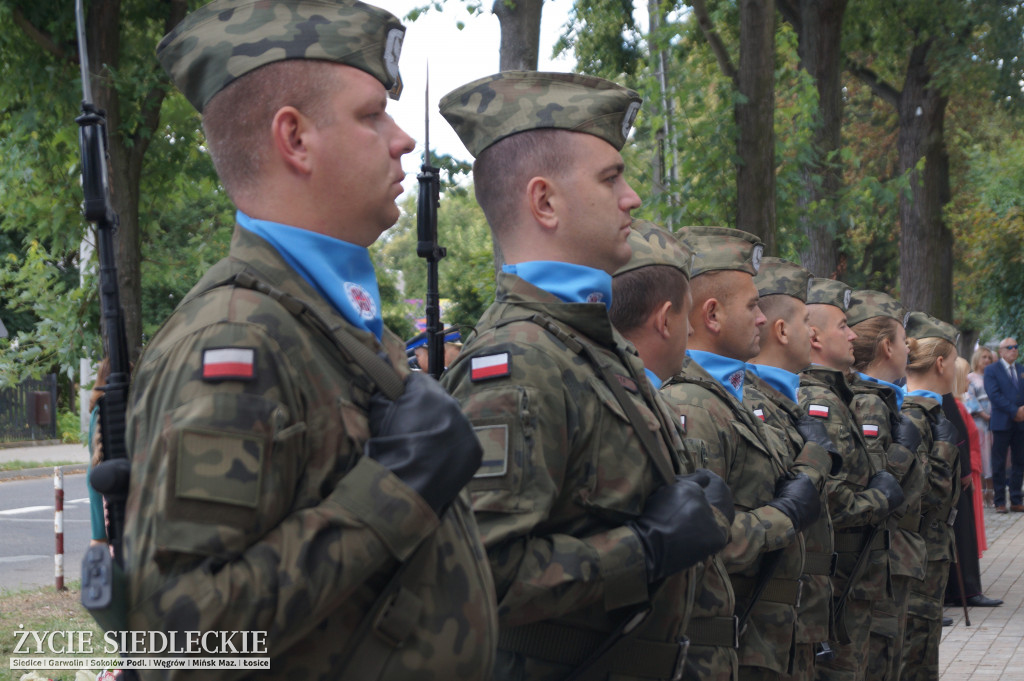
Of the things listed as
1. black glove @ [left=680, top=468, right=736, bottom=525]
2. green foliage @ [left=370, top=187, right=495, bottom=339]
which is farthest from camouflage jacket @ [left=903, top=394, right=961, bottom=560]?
black glove @ [left=680, top=468, right=736, bottom=525]

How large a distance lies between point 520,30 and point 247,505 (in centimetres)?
553

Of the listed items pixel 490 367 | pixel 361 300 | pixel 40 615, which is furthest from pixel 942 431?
pixel 361 300

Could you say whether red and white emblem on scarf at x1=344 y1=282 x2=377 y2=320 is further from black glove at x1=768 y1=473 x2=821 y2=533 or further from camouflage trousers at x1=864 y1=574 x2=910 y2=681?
camouflage trousers at x1=864 y1=574 x2=910 y2=681

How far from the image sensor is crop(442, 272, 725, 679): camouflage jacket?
7.95 ft

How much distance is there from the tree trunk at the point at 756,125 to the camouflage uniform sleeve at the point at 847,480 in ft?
11.1

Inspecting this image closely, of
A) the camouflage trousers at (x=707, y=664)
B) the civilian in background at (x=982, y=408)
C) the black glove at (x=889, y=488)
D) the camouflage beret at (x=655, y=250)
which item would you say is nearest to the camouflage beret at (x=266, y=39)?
the camouflage beret at (x=655, y=250)

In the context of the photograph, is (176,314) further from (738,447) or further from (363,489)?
(738,447)

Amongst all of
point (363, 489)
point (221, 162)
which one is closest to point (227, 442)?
point (363, 489)

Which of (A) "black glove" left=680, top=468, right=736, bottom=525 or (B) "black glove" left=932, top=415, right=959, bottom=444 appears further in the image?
(B) "black glove" left=932, top=415, right=959, bottom=444

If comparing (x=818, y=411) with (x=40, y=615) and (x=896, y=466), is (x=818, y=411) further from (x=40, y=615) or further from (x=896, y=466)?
(x=40, y=615)

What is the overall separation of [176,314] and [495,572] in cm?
95

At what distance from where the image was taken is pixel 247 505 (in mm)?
1578

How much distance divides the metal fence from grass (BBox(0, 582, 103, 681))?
1881cm

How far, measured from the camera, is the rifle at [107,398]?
155 centimetres
